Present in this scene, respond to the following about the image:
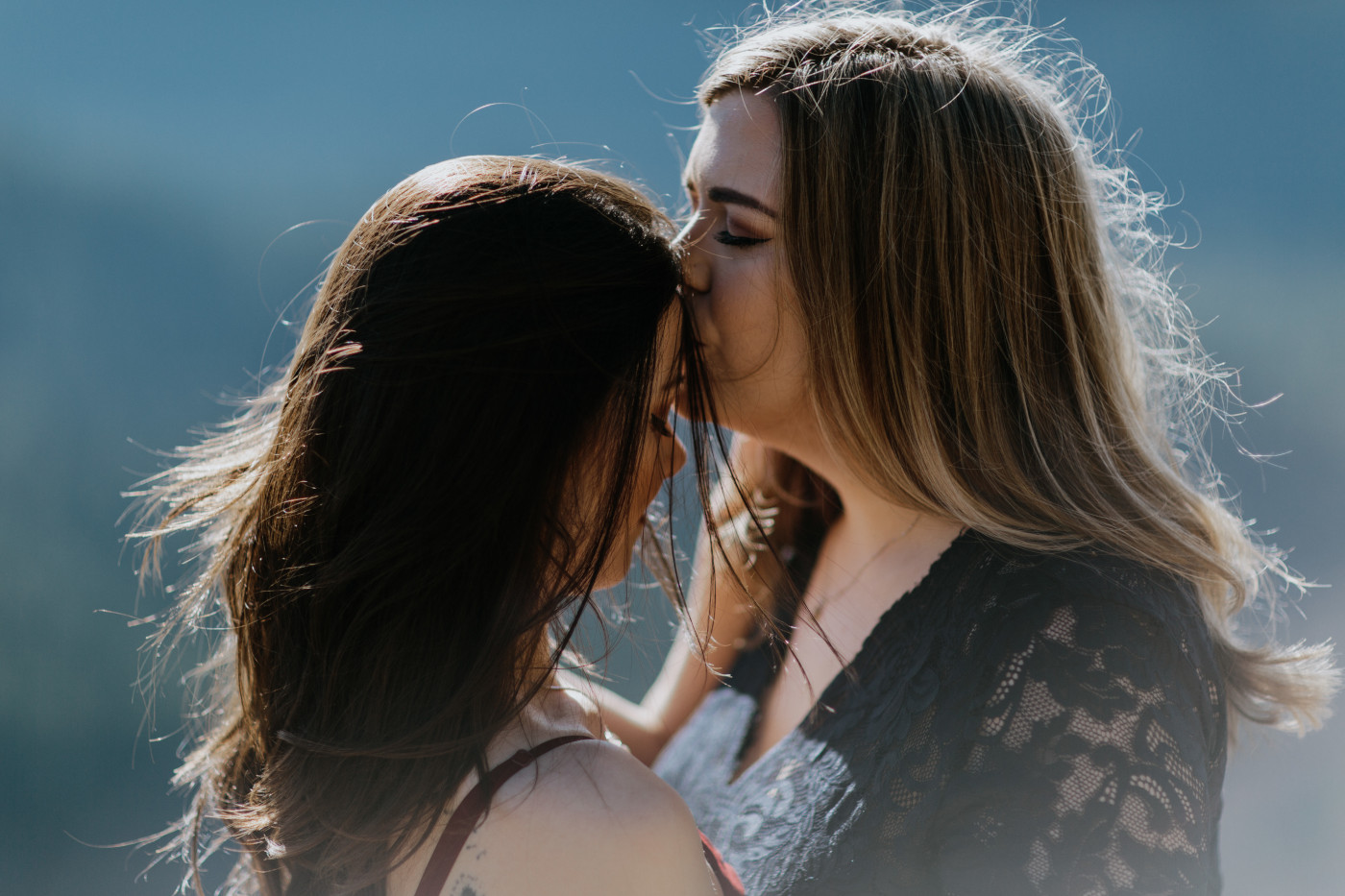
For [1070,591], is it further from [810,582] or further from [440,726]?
[440,726]

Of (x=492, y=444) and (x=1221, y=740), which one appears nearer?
(x=492, y=444)

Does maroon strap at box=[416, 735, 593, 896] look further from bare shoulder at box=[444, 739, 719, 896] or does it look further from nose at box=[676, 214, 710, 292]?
nose at box=[676, 214, 710, 292]

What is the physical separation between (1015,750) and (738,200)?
0.69m

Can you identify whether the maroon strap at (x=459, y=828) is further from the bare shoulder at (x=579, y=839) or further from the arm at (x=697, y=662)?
the arm at (x=697, y=662)

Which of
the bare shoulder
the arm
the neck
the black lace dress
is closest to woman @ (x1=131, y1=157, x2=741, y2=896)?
the bare shoulder

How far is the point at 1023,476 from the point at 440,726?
0.74 meters

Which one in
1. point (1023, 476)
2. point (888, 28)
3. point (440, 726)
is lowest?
point (440, 726)

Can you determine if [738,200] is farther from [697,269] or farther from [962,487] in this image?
[962,487]

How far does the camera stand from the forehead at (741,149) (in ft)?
3.51

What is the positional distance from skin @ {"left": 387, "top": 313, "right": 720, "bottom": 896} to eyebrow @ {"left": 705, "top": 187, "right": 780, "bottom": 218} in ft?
2.12

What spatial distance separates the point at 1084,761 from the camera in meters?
0.87

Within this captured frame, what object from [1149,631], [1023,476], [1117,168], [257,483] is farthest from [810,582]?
[257,483]

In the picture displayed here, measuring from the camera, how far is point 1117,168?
1303 mm

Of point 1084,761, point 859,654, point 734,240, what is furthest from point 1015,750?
point 734,240
